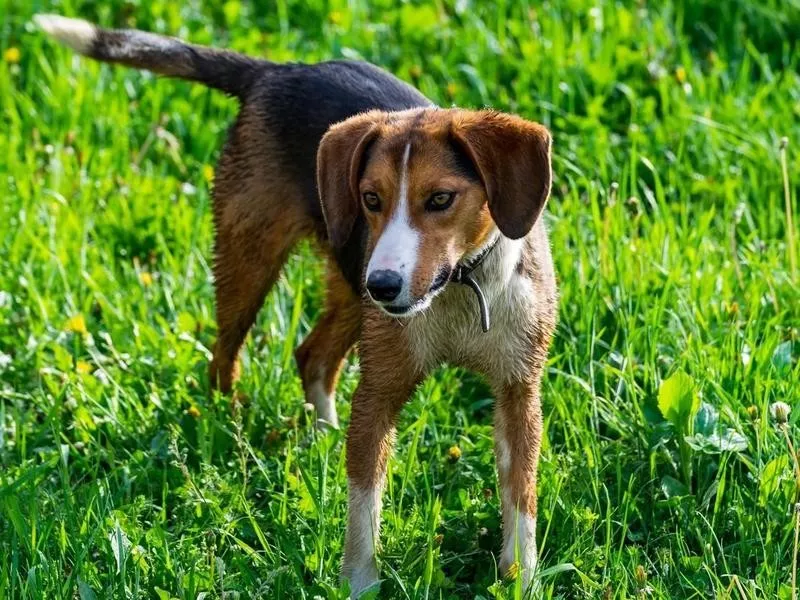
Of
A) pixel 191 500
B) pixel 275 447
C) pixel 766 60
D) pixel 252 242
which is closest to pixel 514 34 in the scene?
pixel 766 60

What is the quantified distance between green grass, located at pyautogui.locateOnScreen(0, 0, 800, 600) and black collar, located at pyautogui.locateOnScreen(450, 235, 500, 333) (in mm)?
571

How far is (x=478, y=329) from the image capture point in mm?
4117

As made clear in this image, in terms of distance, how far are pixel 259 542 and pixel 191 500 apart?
237 millimetres

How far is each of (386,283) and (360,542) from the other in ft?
2.79

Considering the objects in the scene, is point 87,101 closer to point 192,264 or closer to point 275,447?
point 192,264

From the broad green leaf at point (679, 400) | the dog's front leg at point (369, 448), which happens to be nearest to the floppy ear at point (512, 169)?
the dog's front leg at point (369, 448)

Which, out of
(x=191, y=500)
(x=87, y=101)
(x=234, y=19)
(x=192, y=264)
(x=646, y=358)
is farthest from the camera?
(x=234, y=19)

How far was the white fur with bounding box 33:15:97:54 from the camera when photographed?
5098 mm

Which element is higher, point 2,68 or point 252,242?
point 252,242

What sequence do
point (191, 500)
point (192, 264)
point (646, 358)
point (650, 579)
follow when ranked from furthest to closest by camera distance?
point (192, 264)
point (646, 358)
point (191, 500)
point (650, 579)

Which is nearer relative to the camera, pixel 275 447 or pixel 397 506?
pixel 397 506

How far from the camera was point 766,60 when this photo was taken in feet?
21.9

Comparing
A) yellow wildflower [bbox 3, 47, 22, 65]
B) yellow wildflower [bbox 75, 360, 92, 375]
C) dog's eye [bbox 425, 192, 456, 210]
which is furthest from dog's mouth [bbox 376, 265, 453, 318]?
yellow wildflower [bbox 3, 47, 22, 65]

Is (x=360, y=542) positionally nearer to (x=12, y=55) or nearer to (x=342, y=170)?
(x=342, y=170)
